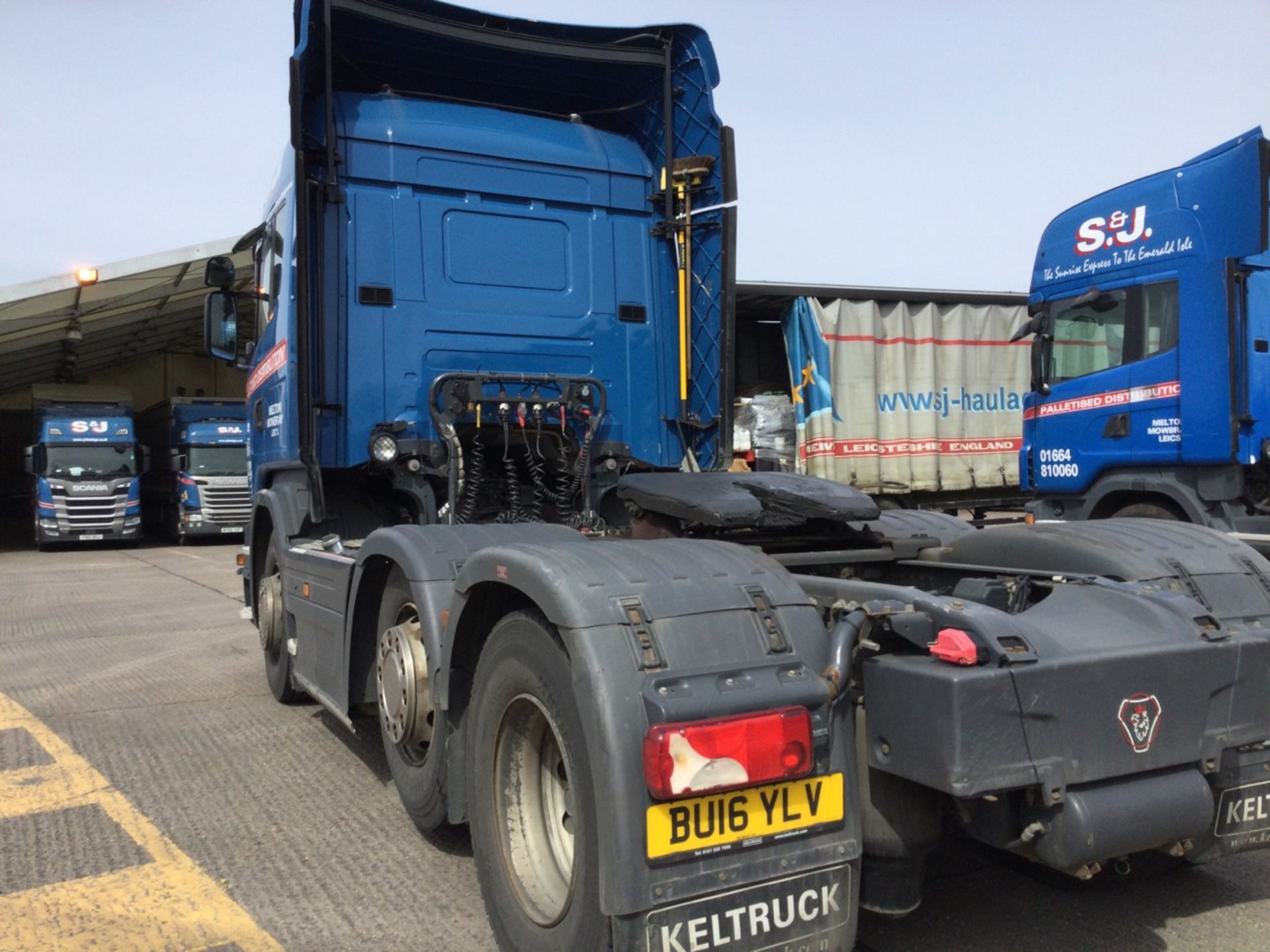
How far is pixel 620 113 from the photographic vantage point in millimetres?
5926

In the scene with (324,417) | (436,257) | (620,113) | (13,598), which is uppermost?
(620,113)

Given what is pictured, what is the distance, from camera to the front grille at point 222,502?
70.7 feet

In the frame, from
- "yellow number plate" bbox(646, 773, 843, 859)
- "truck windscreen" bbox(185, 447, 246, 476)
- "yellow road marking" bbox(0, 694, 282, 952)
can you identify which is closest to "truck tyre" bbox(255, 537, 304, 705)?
"yellow road marking" bbox(0, 694, 282, 952)

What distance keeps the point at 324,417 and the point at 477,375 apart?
2.47 feet

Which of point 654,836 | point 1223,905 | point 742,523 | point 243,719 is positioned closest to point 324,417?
point 243,719

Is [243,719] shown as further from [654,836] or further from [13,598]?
[13,598]

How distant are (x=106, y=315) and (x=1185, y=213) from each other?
2164 cm

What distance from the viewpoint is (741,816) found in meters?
2.25

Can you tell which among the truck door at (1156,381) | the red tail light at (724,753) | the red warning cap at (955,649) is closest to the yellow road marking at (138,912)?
the red tail light at (724,753)

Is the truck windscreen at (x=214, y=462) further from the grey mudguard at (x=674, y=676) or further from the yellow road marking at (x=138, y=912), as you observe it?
the grey mudguard at (x=674, y=676)

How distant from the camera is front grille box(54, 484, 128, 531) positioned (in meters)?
21.2

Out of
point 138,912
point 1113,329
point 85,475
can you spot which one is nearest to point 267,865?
point 138,912

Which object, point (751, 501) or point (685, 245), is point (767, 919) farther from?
point (685, 245)

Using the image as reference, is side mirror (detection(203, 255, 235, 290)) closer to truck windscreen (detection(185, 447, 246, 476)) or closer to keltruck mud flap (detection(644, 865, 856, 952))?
keltruck mud flap (detection(644, 865, 856, 952))
